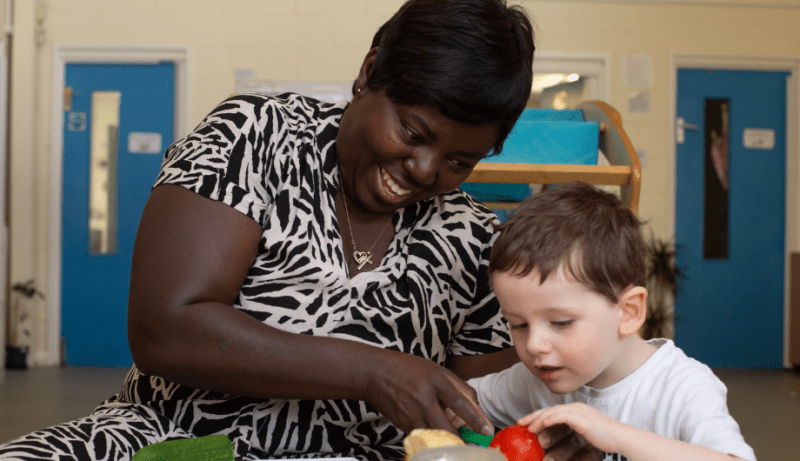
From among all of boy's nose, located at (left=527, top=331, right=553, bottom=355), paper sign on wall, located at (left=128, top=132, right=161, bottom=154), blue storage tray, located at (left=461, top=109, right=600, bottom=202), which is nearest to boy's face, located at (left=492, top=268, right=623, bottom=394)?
boy's nose, located at (left=527, top=331, right=553, bottom=355)

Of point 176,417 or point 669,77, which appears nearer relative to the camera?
point 176,417

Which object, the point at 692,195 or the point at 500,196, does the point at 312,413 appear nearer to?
the point at 500,196

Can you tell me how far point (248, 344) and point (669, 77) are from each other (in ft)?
16.1

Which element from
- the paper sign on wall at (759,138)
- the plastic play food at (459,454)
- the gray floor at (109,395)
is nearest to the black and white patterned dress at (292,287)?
the plastic play food at (459,454)

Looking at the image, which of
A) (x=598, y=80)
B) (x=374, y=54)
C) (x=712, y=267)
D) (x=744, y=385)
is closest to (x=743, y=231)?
(x=712, y=267)

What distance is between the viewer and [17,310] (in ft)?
15.8

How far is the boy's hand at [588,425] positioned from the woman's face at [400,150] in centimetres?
39

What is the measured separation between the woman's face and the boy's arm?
1.30ft

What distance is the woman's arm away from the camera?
2.63ft

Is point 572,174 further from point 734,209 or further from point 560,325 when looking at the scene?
point 734,209

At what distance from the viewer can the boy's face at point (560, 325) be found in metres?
0.90

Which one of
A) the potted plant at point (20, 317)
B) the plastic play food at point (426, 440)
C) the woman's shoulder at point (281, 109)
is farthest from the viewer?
the potted plant at point (20, 317)

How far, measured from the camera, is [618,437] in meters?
0.81

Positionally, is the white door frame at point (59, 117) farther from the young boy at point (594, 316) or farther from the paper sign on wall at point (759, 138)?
the young boy at point (594, 316)
